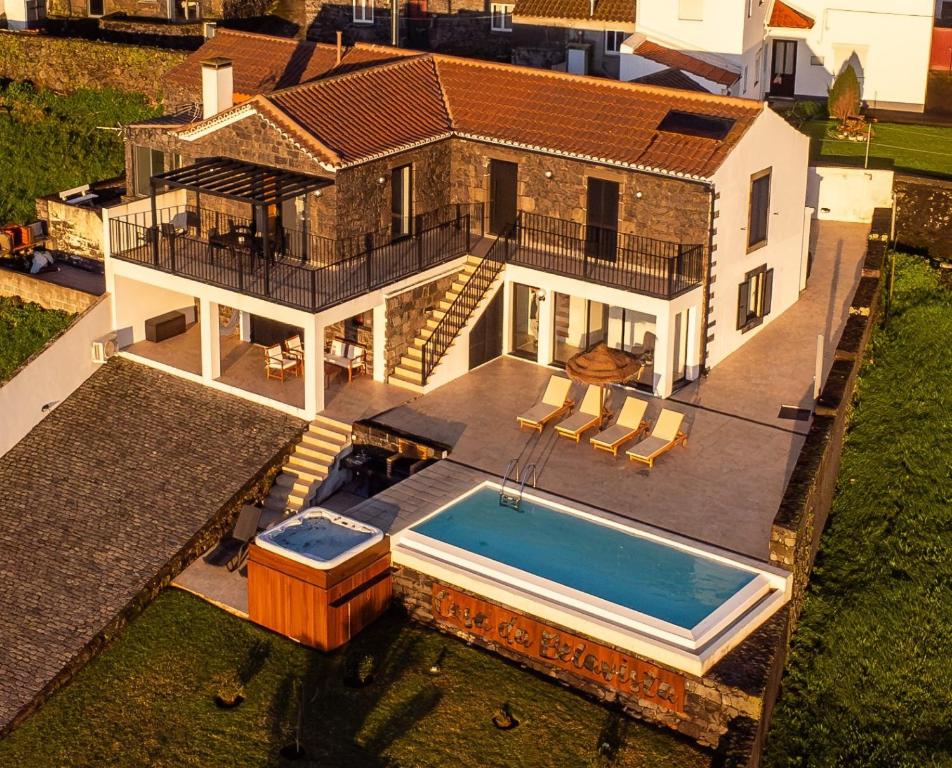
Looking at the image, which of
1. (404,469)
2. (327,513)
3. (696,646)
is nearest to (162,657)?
(327,513)

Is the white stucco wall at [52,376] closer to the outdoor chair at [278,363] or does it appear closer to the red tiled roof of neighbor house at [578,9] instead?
the outdoor chair at [278,363]

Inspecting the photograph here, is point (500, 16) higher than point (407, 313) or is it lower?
higher

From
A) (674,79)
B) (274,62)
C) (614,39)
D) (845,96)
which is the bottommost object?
(845,96)

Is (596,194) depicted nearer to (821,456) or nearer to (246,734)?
(821,456)

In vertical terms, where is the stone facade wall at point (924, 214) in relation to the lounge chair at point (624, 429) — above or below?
above

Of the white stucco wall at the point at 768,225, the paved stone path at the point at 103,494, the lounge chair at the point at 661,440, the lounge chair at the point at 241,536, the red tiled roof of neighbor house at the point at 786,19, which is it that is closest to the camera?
the paved stone path at the point at 103,494

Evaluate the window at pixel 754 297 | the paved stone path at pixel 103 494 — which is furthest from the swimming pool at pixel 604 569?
the window at pixel 754 297

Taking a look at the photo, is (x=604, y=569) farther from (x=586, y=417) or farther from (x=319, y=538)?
(x=586, y=417)

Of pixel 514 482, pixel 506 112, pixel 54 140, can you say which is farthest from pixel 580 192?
pixel 54 140
